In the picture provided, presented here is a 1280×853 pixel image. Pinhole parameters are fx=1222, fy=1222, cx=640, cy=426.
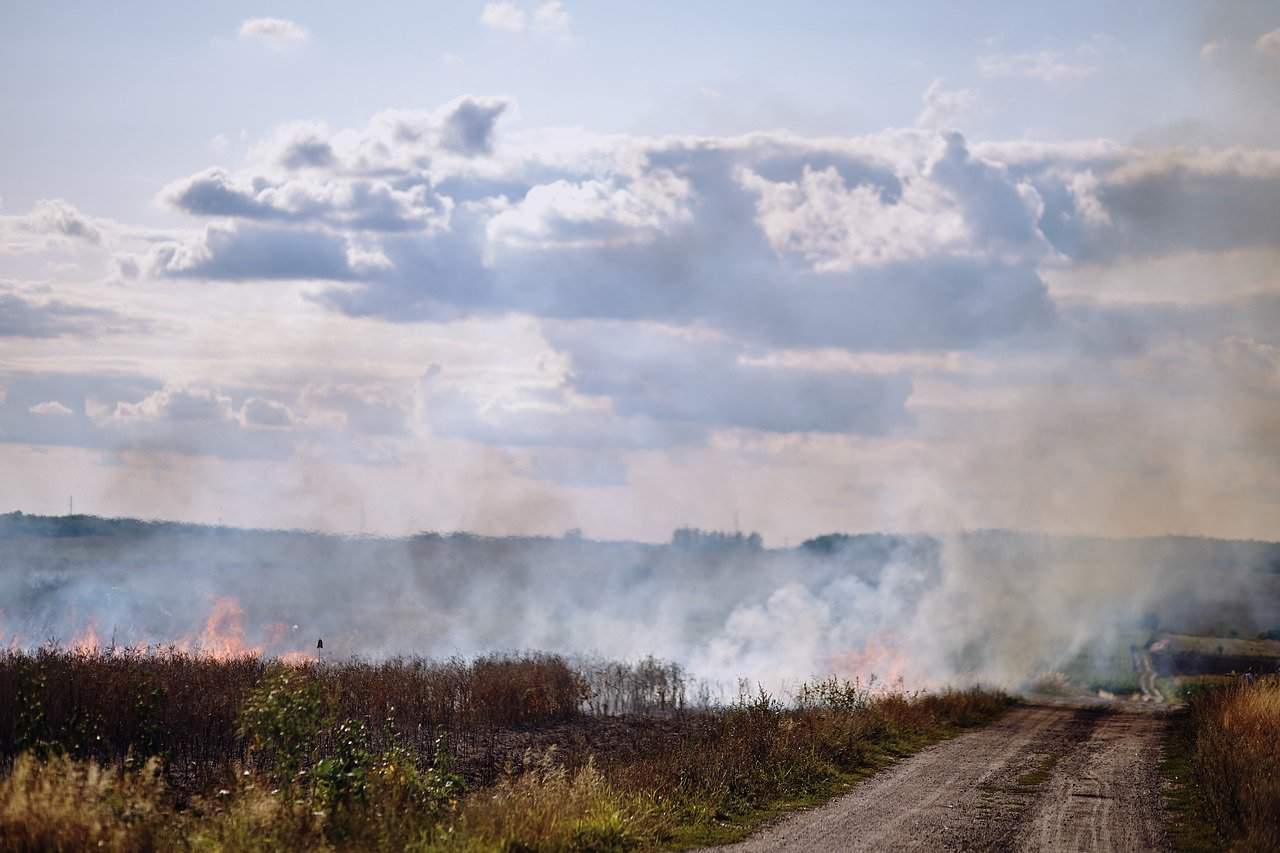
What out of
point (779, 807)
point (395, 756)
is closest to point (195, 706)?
point (395, 756)

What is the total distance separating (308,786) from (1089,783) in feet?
52.5

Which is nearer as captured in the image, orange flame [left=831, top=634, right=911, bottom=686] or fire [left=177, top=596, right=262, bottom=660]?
fire [left=177, top=596, right=262, bottom=660]

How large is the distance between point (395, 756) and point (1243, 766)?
14265mm

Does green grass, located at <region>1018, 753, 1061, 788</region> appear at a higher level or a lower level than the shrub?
lower

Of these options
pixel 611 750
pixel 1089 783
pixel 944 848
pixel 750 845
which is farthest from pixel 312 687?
pixel 1089 783

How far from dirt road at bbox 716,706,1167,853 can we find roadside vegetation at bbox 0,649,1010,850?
1046 mm

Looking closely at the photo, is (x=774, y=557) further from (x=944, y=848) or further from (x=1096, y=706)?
(x=944, y=848)

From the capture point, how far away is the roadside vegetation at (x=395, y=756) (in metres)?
15.0

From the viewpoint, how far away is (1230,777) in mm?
20719

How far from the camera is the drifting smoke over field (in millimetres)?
57219


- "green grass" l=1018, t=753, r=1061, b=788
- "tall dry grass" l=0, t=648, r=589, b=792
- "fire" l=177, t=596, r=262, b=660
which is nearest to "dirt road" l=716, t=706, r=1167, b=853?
"green grass" l=1018, t=753, r=1061, b=788

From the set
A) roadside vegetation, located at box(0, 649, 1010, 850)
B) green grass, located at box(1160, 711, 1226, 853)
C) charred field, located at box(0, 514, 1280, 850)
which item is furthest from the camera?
green grass, located at box(1160, 711, 1226, 853)

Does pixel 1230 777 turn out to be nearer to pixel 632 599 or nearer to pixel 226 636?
pixel 226 636

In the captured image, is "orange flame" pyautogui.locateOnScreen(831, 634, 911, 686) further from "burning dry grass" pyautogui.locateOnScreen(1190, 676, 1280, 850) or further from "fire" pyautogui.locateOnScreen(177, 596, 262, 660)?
"fire" pyautogui.locateOnScreen(177, 596, 262, 660)
